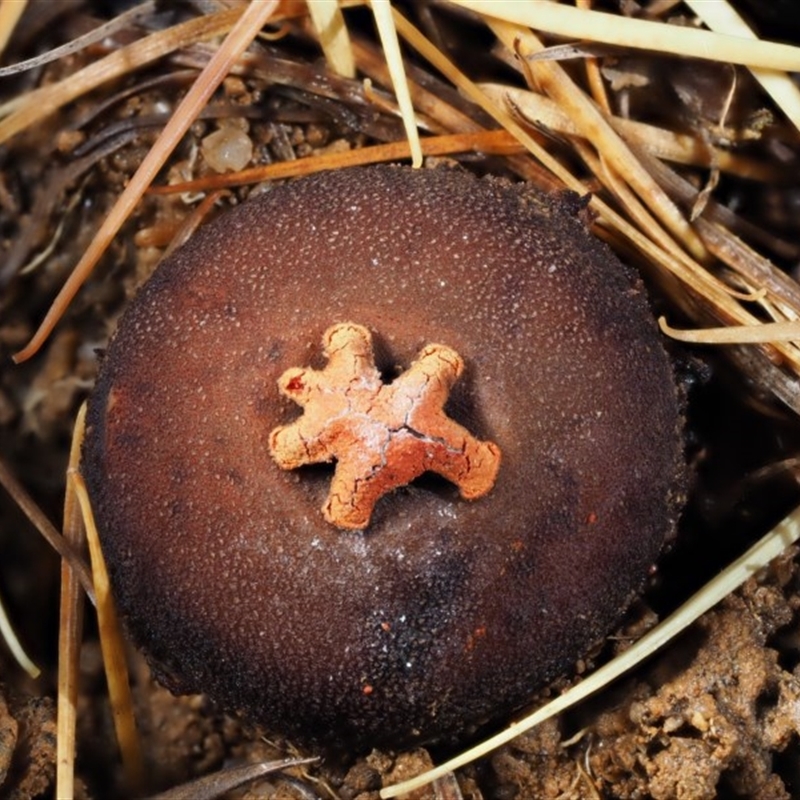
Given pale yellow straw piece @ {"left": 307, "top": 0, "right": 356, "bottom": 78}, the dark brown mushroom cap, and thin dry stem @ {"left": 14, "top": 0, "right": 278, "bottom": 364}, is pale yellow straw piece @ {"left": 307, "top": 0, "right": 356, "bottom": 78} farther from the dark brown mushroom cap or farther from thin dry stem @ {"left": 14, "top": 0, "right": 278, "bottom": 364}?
the dark brown mushroom cap

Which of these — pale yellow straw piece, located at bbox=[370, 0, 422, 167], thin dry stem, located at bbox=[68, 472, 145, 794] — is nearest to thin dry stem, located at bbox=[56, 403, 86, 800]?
thin dry stem, located at bbox=[68, 472, 145, 794]

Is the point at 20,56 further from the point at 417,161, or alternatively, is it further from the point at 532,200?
the point at 532,200

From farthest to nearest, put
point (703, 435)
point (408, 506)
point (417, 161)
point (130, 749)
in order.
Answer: point (703, 435)
point (130, 749)
point (417, 161)
point (408, 506)

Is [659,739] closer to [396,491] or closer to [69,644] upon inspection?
[396,491]

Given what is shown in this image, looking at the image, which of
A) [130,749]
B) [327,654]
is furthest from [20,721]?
[327,654]

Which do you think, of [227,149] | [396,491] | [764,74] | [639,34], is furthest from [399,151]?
[396,491]

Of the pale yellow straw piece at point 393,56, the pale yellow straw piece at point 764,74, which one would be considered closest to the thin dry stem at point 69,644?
the pale yellow straw piece at point 393,56

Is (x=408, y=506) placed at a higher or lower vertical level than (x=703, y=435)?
higher
